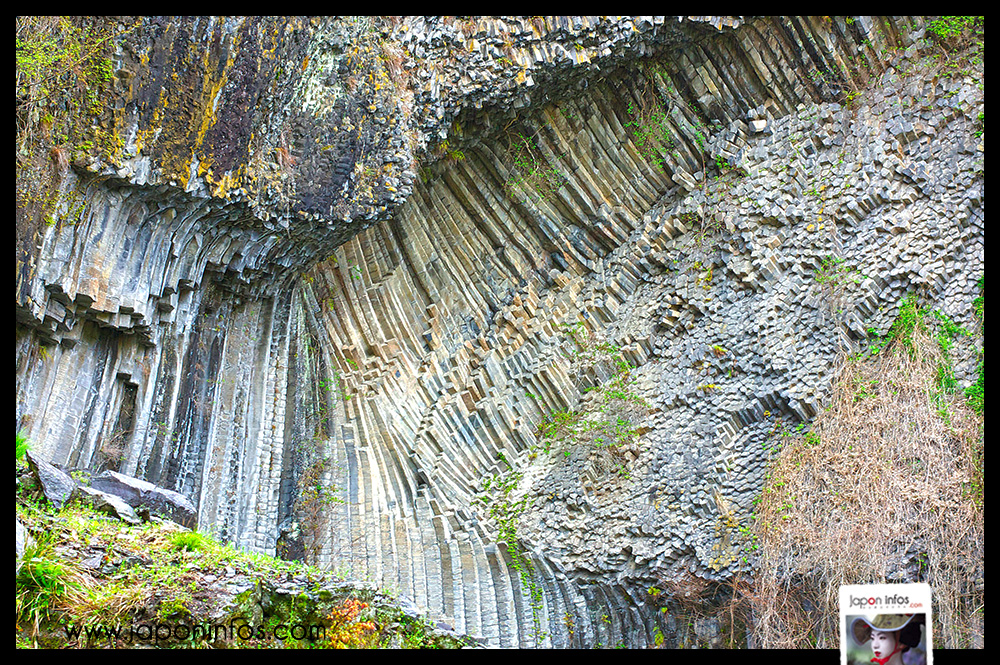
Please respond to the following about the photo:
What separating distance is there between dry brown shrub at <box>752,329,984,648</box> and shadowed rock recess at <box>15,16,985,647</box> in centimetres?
28

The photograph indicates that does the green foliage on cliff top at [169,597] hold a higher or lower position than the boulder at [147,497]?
lower

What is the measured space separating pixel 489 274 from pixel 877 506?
4339 mm

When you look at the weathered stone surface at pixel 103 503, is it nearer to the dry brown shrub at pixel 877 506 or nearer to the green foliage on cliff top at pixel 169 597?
the green foliage on cliff top at pixel 169 597

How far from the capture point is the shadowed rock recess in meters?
6.73

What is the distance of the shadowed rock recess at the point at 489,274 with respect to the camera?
6.73 meters

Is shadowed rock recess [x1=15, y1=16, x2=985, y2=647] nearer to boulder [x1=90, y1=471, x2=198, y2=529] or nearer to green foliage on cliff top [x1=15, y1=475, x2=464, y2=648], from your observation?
boulder [x1=90, y1=471, x2=198, y2=529]

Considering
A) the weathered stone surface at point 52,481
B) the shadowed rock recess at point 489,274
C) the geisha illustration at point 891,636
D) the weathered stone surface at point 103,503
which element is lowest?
the geisha illustration at point 891,636

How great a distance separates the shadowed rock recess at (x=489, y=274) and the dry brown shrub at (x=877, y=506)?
0.28 meters

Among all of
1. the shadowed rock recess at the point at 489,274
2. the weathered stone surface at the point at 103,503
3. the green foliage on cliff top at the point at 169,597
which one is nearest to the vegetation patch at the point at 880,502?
the shadowed rock recess at the point at 489,274

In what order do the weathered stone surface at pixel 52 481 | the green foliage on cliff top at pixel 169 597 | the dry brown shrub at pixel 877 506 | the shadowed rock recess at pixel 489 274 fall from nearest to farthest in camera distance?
the green foliage on cliff top at pixel 169 597, the weathered stone surface at pixel 52 481, the dry brown shrub at pixel 877 506, the shadowed rock recess at pixel 489 274

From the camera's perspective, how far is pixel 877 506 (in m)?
6.56

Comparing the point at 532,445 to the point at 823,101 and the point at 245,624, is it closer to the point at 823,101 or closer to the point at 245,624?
the point at 245,624

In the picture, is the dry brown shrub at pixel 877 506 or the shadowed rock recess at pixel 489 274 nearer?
the dry brown shrub at pixel 877 506

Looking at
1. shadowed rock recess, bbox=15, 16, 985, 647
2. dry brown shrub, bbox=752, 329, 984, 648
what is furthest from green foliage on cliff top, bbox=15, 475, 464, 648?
dry brown shrub, bbox=752, 329, 984, 648
